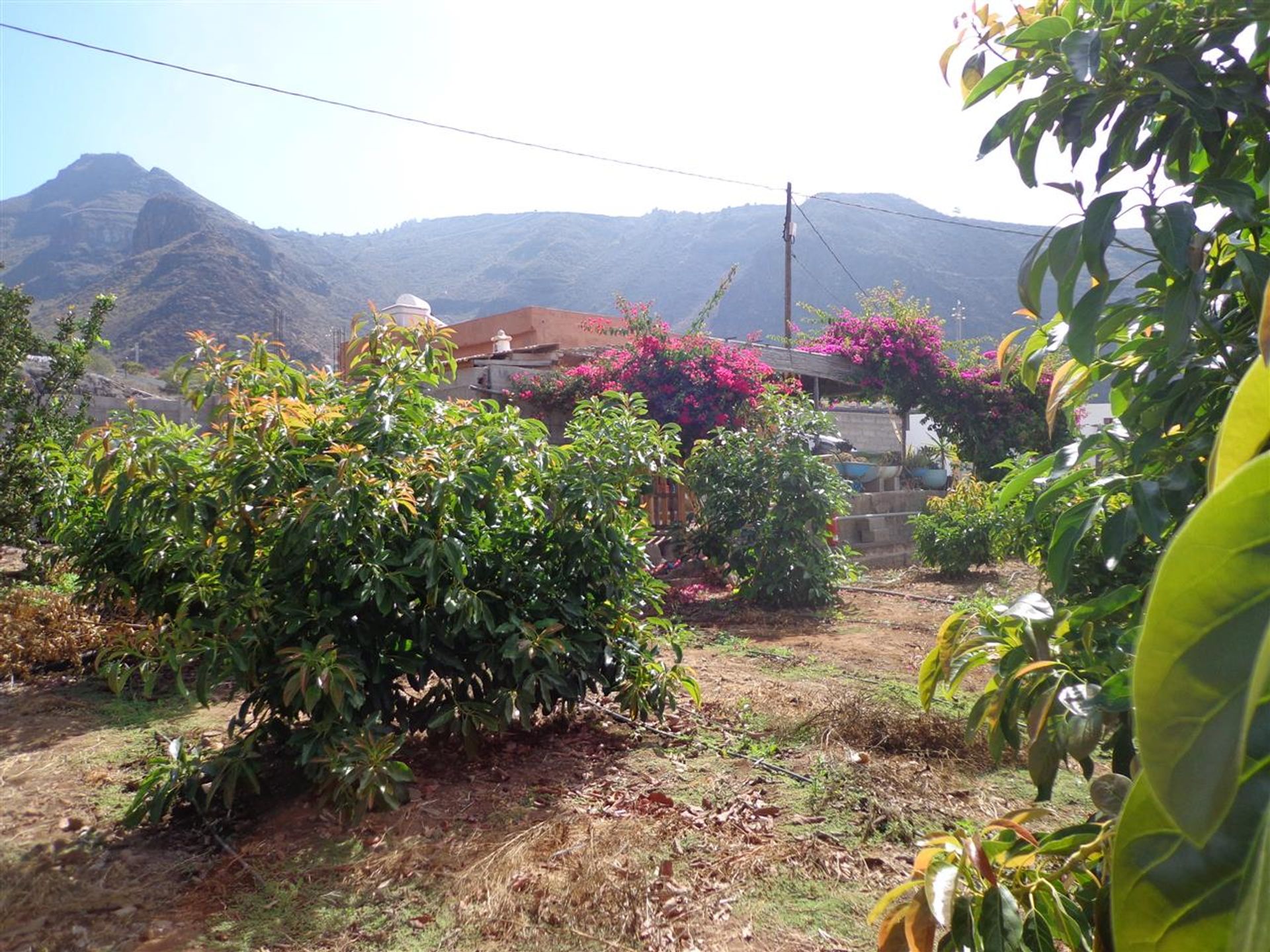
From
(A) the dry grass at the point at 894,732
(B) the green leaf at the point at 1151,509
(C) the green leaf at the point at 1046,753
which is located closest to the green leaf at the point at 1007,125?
(B) the green leaf at the point at 1151,509

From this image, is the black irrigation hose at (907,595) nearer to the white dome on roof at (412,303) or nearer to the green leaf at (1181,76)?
the white dome on roof at (412,303)

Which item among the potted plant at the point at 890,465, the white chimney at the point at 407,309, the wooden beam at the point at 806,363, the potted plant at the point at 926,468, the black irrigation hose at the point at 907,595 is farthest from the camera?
the potted plant at the point at 926,468

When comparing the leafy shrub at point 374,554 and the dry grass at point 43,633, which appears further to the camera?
the dry grass at point 43,633

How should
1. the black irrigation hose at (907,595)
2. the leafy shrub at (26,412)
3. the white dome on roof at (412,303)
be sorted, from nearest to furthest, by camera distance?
the leafy shrub at (26,412)
the black irrigation hose at (907,595)
the white dome on roof at (412,303)

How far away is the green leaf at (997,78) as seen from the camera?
3.92ft

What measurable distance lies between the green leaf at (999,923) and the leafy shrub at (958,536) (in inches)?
332

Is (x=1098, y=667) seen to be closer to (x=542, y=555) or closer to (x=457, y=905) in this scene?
(x=457, y=905)

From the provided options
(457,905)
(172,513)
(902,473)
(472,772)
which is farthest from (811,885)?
(902,473)

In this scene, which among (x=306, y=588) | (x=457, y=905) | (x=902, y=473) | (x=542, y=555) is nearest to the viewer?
(x=457, y=905)

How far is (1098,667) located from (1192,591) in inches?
38.0

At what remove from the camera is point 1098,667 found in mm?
1146

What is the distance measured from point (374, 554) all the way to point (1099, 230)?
2.54 metres

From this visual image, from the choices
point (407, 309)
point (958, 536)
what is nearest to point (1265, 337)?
point (958, 536)

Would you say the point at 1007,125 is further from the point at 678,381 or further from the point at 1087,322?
the point at 678,381
